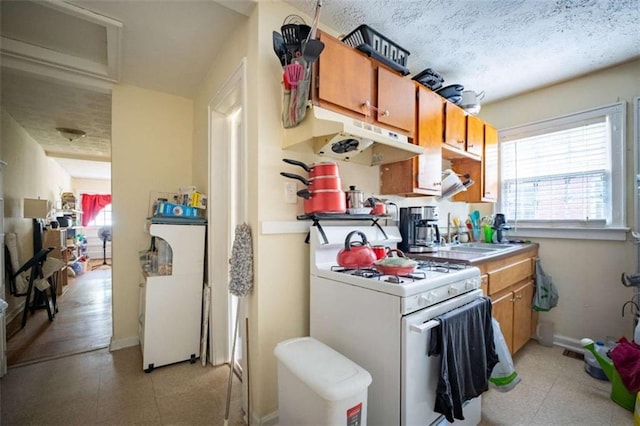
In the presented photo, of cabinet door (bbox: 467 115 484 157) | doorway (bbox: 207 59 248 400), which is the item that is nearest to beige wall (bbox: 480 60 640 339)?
cabinet door (bbox: 467 115 484 157)

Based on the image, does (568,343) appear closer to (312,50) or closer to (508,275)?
(508,275)

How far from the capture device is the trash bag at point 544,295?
2.45m

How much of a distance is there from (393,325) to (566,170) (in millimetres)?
2654

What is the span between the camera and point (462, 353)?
48.6 inches

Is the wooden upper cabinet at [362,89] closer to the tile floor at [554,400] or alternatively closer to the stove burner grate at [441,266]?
the stove burner grate at [441,266]

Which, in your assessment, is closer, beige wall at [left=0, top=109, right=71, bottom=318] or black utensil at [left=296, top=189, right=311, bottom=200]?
black utensil at [left=296, top=189, right=311, bottom=200]

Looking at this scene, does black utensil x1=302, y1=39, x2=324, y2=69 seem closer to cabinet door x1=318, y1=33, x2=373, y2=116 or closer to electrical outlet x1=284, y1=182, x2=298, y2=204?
cabinet door x1=318, y1=33, x2=373, y2=116

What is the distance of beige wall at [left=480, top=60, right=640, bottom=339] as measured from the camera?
2.25m

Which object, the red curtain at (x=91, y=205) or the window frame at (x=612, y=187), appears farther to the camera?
the red curtain at (x=91, y=205)

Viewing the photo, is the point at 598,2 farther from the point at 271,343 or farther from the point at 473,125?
the point at 271,343

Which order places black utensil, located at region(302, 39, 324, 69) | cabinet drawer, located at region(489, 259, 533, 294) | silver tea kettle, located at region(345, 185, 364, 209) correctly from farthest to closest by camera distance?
cabinet drawer, located at region(489, 259, 533, 294) → silver tea kettle, located at region(345, 185, 364, 209) → black utensil, located at region(302, 39, 324, 69)

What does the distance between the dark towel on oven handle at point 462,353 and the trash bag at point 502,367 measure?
12 cm

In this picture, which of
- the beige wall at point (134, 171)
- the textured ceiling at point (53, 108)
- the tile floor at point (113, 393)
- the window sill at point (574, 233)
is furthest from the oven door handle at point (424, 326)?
the textured ceiling at point (53, 108)

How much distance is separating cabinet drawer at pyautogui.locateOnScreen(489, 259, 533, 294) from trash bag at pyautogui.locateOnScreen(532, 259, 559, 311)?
0.13m
